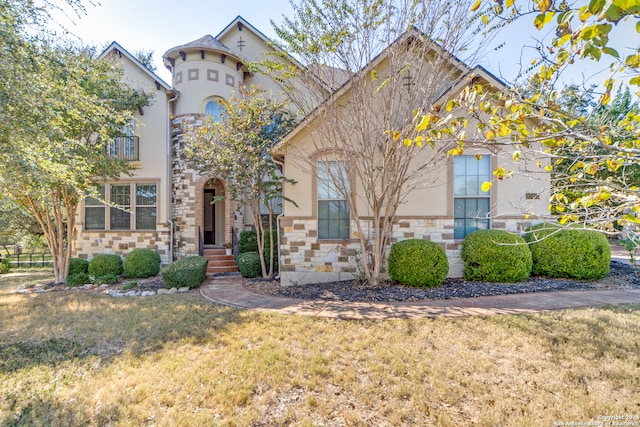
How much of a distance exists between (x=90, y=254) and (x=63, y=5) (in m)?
9.12

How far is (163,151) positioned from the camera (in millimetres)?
10812

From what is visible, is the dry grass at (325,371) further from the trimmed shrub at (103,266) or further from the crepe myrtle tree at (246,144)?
the trimmed shrub at (103,266)

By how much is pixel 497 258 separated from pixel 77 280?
37.6ft

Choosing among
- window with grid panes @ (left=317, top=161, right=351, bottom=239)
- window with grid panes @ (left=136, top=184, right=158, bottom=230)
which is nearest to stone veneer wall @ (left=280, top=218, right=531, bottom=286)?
window with grid panes @ (left=317, top=161, right=351, bottom=239)

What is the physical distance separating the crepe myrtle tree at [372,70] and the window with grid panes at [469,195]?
0.97m

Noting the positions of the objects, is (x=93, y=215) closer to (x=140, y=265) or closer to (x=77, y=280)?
(x=77, y=280)

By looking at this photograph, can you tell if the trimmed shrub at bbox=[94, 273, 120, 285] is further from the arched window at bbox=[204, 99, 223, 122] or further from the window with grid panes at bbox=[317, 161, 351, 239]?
the window with grid panes at bbox=[317, 161, 351, 239]

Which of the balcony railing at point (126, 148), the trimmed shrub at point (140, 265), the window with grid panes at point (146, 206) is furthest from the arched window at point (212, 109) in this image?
the trimmed shrub at point (140, 265)

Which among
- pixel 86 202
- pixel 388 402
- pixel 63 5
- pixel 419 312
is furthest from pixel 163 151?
pixel 388 402

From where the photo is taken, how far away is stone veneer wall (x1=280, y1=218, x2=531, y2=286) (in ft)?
24.2

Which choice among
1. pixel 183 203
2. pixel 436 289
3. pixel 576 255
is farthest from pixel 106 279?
pixel 576 255

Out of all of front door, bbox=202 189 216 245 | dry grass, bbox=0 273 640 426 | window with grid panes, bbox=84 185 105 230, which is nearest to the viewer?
dry grass, bbox=0 273 640 426

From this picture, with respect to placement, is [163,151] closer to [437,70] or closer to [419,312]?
[437,70]

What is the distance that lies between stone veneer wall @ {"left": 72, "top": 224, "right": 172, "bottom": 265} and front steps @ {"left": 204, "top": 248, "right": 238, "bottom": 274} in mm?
1616
